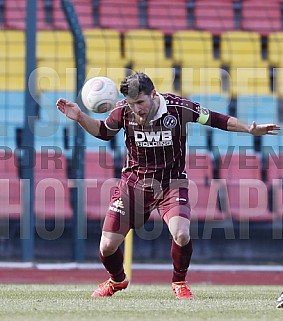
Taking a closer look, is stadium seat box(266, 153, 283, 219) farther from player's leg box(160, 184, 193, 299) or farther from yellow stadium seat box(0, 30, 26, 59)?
player's leg box(160, 184, 193, 299)

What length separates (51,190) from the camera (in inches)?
454

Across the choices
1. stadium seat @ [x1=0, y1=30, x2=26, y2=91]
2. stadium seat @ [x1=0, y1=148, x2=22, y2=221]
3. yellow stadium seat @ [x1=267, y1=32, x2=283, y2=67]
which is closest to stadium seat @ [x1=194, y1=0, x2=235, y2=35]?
yellow stadium seat @ [x1=267, y1=32, x2=283, y2=67]

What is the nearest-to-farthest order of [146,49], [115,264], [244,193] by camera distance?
[115,264], [244,193], [146,49]

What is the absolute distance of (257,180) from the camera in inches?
468

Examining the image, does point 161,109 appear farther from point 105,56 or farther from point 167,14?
Answer: point 167,14

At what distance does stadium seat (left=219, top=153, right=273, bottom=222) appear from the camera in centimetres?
1158

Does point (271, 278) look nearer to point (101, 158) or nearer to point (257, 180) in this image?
point (257, 180)

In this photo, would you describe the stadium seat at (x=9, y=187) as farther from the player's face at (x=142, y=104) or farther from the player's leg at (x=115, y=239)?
the player's face at (x=142, y=104)

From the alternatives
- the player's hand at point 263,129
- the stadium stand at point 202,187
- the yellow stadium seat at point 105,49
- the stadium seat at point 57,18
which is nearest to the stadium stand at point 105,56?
the yellow stadium seat at point 105,49

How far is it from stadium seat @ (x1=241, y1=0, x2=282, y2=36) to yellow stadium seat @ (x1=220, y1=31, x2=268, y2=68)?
431 millimetres

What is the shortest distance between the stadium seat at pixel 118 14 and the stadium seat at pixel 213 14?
88 centimetres

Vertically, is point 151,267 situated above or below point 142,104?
below

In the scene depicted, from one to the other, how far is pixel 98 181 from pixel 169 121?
194 inches

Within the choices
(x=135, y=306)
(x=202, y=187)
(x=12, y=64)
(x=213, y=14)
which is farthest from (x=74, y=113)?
(x=213, y=14)
